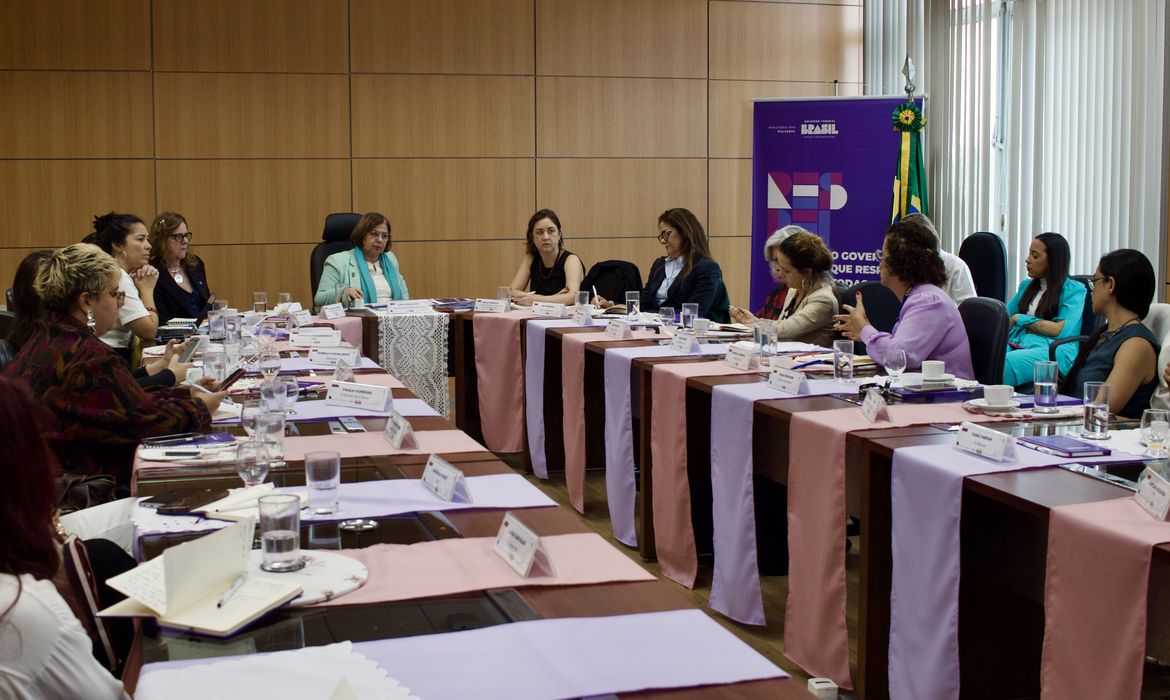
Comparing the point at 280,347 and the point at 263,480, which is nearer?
the point at 263,480

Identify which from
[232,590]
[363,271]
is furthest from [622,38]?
[232,590]

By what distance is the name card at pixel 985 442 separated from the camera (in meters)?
2.51

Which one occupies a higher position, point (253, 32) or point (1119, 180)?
point (253, 32)

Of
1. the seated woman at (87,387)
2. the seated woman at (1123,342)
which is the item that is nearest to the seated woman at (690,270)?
the seated woman at (1123,342)

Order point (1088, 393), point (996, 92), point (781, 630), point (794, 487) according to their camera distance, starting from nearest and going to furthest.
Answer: point (1088, 393), point (794, 487), point (781, 630), point (996, 92)

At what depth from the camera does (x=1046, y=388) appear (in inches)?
119

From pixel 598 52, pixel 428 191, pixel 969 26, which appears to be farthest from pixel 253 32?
pixel 969 26

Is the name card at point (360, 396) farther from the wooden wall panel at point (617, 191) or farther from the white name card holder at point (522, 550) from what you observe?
the wooden wall panel at point (617, 191)

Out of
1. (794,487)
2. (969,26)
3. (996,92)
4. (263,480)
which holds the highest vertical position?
(969,26)

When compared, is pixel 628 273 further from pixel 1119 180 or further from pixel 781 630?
pixel 781 630

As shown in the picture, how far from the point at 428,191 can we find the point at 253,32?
5.12 feet

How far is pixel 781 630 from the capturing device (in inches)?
140

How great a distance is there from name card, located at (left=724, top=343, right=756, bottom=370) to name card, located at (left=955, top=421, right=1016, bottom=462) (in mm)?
1316

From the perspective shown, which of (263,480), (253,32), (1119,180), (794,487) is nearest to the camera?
(263,480)
